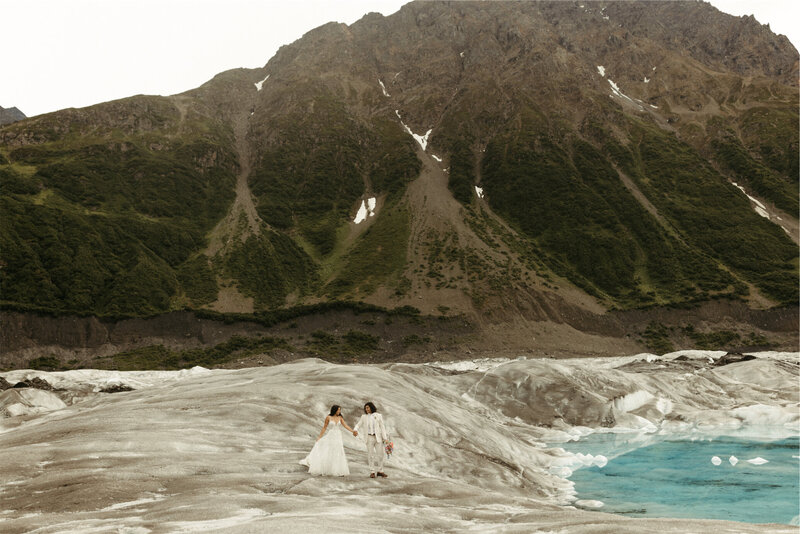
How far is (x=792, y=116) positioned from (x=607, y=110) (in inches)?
2871

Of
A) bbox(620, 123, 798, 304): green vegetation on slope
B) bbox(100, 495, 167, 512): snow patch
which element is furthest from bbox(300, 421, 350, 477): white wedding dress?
bbox(620, 123, 798, 304): green vegetation on slope

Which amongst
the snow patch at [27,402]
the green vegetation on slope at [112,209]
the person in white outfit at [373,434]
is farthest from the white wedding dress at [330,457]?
the green vegetation on slope at [112,209]

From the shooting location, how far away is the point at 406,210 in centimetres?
15825

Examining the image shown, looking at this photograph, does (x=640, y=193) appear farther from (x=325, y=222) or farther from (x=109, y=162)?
(x=109, y=162)

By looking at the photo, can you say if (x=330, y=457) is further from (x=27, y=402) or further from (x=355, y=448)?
(x=27, y=402)

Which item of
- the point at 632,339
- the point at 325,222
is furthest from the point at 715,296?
the point at 325,222

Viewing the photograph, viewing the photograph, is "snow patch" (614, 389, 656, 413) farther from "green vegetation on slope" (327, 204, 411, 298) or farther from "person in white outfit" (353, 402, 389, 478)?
"green vegetation on slope" (327, 204, 411, 298)

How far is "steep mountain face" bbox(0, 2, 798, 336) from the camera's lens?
11912cm

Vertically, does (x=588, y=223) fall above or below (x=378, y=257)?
above

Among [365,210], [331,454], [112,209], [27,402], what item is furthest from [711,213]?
[112,209]

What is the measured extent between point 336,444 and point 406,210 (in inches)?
5650

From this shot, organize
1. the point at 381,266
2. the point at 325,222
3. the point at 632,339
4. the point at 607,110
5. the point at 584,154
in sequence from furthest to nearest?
the point at 607,110, the point at 584,154, the point at 325,222, the point at 381,266, the point at 632,339

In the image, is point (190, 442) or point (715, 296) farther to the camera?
point (715, 296)

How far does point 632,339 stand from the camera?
375ft
